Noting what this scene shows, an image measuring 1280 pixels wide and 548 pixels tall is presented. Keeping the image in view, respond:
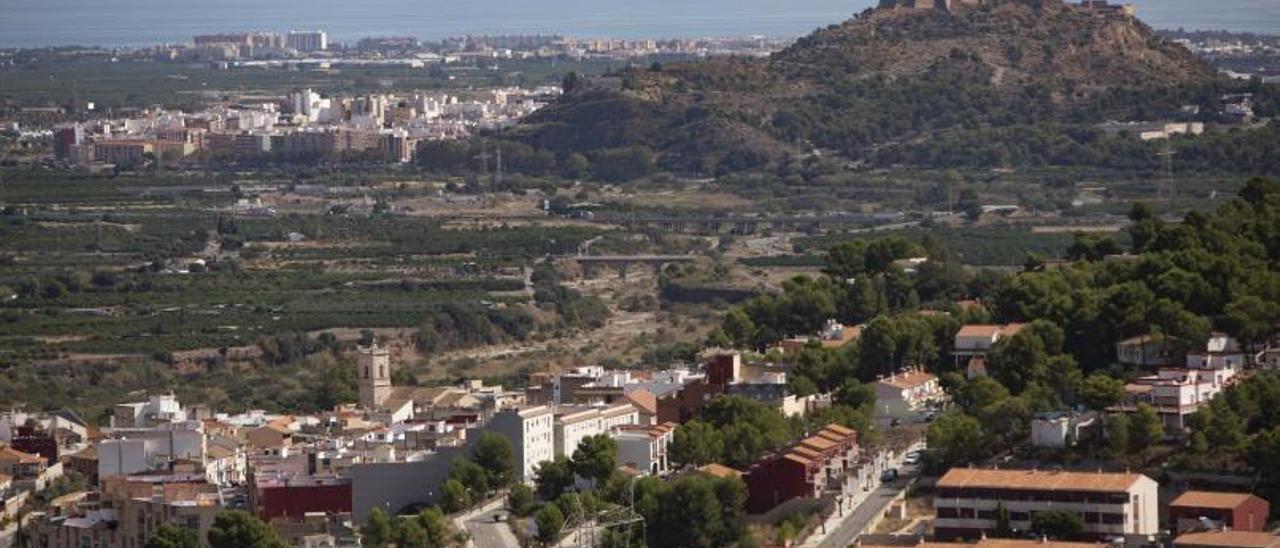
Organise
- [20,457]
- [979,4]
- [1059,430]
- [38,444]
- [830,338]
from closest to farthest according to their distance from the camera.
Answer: [1059,430] → [20,457] → [38,444] → [830,338] → [979,4]

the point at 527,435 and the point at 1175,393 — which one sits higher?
the point at 1175,393

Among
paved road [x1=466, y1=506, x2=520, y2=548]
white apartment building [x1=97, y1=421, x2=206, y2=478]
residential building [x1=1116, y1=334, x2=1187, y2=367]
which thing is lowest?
white apartment building [x1=97, y1=421, x2=206, y2=478]

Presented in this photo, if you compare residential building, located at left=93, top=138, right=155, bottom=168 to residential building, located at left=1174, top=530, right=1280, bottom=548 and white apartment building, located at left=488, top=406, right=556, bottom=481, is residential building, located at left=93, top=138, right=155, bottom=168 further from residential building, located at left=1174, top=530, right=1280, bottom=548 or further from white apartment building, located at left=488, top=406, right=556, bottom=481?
residential building, located at left=1174, top=530, right=1280, bottom=548

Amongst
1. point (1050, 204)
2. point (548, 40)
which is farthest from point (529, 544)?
point (548, 40)

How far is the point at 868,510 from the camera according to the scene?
34906 mm

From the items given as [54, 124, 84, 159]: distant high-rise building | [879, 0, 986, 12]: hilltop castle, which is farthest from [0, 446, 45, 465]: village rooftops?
[54, 124, 84, 159]: distant high-rise building

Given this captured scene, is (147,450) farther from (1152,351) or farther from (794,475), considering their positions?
(1152,351)

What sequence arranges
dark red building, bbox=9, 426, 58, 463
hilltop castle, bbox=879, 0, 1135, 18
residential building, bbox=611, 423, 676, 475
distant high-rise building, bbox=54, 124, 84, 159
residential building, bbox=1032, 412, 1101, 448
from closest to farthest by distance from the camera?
residential building, bbox=1032, 412, 1101, 448, residential building, bbox=611, 423, 676, 475, dark red building, bbox=9, 426, 58, 463, hilltop castle, bbox=879, 0, 1135, 18, distant high-rise building, bbox=54, 124, 84, 159

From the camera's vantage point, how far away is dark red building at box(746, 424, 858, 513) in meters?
35.8

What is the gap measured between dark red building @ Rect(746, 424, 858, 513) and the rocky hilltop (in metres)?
49.5

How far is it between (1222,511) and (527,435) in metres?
8.12

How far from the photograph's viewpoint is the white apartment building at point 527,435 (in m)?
37.4

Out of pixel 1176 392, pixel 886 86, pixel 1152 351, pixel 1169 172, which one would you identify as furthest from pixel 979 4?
pixel 1176 392

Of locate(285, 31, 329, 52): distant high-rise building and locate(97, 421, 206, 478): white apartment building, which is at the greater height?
locate(97, 421, 206, 478): white apartment building
